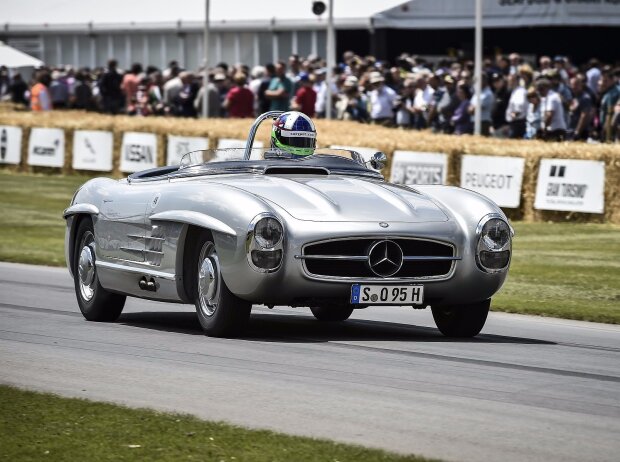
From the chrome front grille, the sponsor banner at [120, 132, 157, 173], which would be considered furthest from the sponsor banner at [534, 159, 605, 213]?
the chrome front grille

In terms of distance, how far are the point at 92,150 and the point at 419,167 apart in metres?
9.76

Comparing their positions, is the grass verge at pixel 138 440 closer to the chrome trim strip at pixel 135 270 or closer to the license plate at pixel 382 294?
the license plate at pixel 382 294

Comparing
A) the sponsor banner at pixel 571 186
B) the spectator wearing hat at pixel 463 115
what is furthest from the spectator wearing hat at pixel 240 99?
the sponsor banner at pixel 571 186

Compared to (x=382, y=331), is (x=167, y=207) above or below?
above

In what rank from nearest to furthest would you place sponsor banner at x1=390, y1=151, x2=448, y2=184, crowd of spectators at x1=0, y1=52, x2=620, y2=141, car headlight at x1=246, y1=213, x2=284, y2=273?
car headlight at x1=246, y1=213, x2=284, y2=273 → sponsor banner at x1=390, y1=151, x2=448, y2=184 → crowd of spectators at x1=0, y1=52, x2=620, y2=141

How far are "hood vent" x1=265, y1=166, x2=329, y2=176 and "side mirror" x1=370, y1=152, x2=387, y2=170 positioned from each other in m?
0.49

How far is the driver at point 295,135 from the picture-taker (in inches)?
441

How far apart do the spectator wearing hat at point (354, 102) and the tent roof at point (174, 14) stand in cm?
606

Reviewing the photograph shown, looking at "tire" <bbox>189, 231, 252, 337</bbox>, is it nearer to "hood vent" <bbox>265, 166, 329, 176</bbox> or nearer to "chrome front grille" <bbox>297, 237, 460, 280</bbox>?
"chrome front grille" <bbox>297, 237, 460, 280</bbox>

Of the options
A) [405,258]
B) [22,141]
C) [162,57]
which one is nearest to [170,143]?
[22,141]

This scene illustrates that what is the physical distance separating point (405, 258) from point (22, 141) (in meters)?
23.9

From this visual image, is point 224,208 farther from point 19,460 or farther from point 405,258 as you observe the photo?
point 19,460

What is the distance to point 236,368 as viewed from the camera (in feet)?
27.6

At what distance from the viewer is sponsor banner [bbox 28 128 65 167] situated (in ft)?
104
